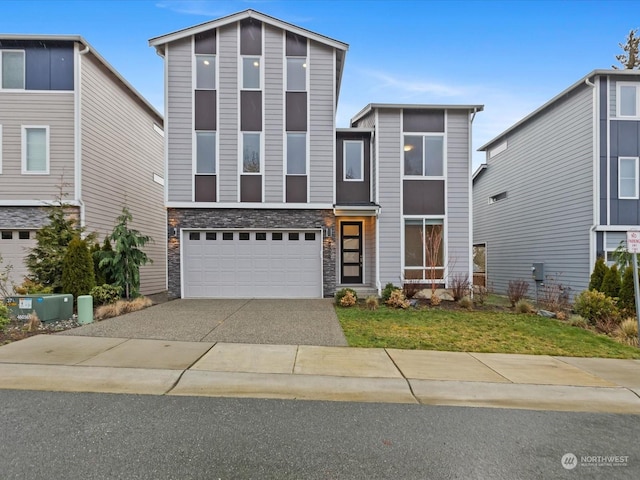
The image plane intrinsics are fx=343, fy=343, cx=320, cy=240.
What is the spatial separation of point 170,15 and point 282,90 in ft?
45.8

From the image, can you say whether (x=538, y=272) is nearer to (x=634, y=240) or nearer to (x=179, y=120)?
(x=634, y=240)

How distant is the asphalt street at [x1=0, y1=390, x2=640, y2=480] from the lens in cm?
275

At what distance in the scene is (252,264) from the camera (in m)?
11.9

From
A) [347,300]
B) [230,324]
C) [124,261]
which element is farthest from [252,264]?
[230,324]

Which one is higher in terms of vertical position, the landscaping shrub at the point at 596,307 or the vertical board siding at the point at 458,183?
the vertical board siding at the point at 458,183

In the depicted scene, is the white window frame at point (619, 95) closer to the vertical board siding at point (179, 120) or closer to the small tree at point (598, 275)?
the small tree at point (598, 275)

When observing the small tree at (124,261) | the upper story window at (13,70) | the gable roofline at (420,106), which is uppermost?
the upper story window at (13,70)

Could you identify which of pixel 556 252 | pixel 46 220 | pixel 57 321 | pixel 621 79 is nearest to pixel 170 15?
pixel 46 220

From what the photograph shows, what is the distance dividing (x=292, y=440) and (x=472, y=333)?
557 cm

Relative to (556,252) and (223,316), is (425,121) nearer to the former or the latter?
(556,252)

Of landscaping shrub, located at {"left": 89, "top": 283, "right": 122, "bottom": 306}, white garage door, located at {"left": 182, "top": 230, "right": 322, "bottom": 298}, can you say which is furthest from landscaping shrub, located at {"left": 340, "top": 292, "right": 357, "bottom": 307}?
landscaping shrub, located at {"left": 89, "top": 283, "right": 122, "bottom": 306}

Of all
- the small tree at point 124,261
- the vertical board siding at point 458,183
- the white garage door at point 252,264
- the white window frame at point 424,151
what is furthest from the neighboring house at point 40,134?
the vertical board siding at point 458,183

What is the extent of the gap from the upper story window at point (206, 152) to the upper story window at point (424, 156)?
6821 mm

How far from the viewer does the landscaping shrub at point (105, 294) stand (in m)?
9.18
